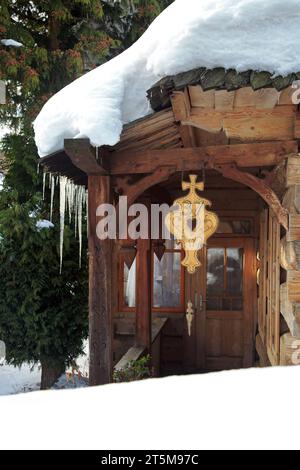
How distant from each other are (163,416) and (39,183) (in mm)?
7921

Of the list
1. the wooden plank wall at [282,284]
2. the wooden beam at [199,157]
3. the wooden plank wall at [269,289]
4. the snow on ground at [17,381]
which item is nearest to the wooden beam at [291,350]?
the wooden plank wall at [282,284]

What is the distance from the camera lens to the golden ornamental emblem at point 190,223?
441 centimetres

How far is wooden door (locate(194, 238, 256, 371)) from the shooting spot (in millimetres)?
7832

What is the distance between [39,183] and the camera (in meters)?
Result: 9.35

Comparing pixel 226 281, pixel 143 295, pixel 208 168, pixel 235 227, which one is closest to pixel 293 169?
pixel 208 168

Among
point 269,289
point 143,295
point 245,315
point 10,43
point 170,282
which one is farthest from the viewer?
point 10,43

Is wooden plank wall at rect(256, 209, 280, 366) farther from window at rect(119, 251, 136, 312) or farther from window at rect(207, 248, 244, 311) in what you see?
window at rect(119, 251, 136, 312)

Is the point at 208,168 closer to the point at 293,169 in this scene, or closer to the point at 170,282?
the point at 293,169

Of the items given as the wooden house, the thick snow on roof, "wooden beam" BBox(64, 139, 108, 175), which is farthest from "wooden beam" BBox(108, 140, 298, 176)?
the thick snow on roof

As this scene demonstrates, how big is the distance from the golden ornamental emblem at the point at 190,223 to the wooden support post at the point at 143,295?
6.68 feet

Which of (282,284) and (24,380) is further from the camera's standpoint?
(24,380)

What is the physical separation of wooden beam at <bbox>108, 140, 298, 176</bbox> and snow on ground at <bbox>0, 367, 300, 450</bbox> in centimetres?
229

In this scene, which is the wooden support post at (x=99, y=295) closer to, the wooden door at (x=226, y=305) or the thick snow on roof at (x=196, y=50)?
the thick snow on roof at (x=196, y=50)

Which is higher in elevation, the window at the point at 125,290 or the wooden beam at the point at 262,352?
the window at the point at 125,290
